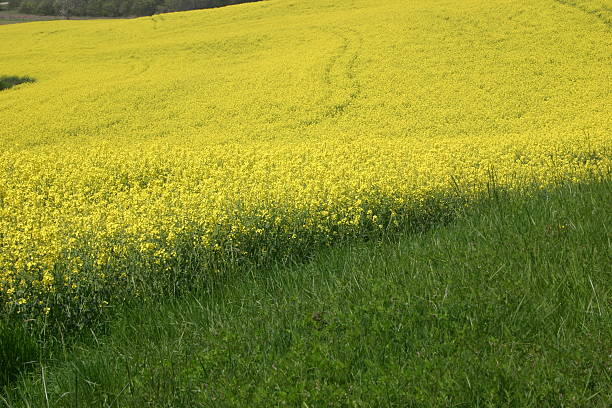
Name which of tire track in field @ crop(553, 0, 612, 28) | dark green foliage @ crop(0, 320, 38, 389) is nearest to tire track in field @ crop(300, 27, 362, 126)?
tire track in field @ crop(553, 0, 612, 28)

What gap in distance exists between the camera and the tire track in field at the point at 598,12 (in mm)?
19666

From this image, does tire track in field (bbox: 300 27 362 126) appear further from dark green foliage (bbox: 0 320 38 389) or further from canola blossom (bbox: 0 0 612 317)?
dark green foliage (bbox: 0 320 38 389)

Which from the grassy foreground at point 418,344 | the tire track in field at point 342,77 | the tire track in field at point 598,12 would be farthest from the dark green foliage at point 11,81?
the grassy foreground at point 418,344

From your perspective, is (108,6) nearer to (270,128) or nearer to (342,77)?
(342,77)

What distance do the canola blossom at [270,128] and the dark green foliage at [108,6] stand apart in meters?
12.3

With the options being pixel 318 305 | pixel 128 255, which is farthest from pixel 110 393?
pixel 128 255

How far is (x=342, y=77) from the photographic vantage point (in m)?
16.7

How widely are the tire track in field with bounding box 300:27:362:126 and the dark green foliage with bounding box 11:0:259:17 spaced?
70.7ft

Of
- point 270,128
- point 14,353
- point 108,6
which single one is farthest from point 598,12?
point 108,6

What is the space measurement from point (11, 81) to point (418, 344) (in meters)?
21.6

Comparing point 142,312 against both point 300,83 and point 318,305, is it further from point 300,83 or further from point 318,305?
point 300,83

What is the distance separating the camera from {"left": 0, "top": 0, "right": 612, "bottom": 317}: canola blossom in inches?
235

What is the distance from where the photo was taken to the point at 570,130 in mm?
11398

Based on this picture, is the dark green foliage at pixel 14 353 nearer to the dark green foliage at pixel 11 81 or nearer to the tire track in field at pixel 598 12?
the dark green foliage at pixel 11 81
